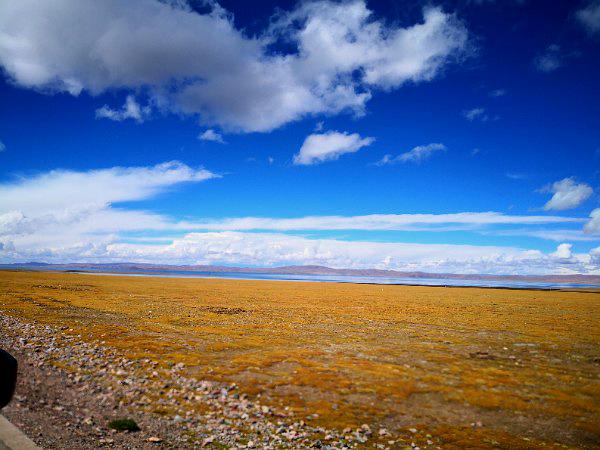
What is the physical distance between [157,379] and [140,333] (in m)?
12.1

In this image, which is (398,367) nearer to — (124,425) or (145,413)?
(145,413)

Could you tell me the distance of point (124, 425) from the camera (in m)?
10.3

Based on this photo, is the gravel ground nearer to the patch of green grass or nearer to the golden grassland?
the patch of green grass

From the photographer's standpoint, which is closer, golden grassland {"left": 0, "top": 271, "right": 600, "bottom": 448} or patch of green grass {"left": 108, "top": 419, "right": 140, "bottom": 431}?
patch of green grass {"left": 108, "top": 419, "right": 140, "bottom": 431}

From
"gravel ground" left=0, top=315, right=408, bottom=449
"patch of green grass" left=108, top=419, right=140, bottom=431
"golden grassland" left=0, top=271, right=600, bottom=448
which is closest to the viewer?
"gravel ground" left=0, top=315, right=408, bottom=449

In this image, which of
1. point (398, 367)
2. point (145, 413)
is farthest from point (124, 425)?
point (398, 367)

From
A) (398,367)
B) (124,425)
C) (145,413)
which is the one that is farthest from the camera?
(398,367)

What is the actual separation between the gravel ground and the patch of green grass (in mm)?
195

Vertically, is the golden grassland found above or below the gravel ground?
below

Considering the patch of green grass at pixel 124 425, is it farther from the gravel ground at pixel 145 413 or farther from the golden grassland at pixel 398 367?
the golden grassland at pixel 398 367

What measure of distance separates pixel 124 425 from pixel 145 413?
1.44 m

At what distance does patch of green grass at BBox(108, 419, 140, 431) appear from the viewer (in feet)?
33.4

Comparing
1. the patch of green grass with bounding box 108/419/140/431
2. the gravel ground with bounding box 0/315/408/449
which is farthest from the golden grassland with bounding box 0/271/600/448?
the patch of green grass with bounding box 108/419/140/431

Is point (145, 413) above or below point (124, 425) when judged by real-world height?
below
